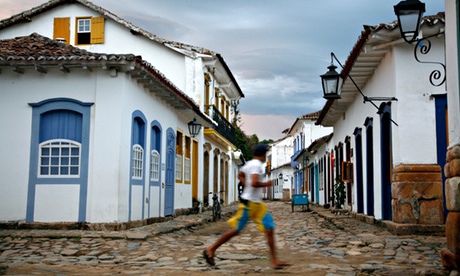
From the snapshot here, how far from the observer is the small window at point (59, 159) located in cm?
1143

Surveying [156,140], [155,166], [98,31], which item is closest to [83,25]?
[98,31]

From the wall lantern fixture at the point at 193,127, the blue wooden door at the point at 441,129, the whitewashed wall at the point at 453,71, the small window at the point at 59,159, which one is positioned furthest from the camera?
the wall lantern fixture at the point at 193,127

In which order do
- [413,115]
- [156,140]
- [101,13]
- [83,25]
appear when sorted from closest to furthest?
1. [413,115]
2. [156,140]
3. [101,13]
4. [83,25]

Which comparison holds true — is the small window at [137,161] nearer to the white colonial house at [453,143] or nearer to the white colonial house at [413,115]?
the white colonial house at [413,115]

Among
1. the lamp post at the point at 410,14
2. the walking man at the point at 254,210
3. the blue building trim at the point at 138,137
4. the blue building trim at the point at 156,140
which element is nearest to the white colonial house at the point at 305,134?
the blue building trim at the point at 156,140

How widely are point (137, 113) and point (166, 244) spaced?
3488 millimetres

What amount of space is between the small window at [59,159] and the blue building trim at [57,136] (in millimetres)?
100

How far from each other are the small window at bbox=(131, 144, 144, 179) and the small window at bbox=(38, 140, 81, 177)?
1.34m

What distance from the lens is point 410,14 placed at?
783cm

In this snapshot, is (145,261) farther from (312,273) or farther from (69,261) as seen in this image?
(312,273)

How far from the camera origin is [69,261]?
318 inches

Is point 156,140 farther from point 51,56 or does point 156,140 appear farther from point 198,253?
point 198,253

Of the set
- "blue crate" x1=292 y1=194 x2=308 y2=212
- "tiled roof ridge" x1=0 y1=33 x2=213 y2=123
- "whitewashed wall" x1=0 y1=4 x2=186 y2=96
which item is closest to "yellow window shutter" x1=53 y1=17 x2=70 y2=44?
"whitewashed wall" x1=0 y1=4 x2=186 y2=96

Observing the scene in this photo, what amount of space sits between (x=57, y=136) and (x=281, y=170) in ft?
143
